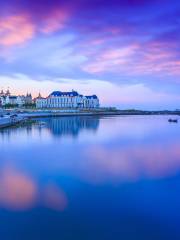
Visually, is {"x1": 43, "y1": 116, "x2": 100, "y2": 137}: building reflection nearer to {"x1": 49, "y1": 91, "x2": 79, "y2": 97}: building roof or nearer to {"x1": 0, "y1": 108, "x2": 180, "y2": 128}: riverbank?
{"x1": 0, "y1": 108, "x2": 180, "y2": 128}: riverbank

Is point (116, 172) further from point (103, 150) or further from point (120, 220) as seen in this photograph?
point (103, 150)

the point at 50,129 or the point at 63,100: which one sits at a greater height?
the point at 63,100

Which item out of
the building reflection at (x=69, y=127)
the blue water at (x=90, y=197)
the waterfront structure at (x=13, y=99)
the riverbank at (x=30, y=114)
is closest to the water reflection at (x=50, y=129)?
the building reflection at (x=69, y=127)

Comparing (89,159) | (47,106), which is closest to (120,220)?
(89,159)

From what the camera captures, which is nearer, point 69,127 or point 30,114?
point 69,127

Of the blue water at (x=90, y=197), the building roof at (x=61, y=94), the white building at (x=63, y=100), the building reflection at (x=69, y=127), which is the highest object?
the building roof at (x=61, y=94)

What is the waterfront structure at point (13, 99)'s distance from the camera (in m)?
110

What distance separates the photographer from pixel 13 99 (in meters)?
119

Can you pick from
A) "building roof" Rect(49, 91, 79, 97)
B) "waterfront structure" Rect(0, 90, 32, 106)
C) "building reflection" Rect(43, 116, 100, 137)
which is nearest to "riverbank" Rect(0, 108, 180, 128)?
"building reflection" Rect(43, 116, 100, 137)

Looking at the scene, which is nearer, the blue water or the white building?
the blue water

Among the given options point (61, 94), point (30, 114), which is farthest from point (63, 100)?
point (30, 114)

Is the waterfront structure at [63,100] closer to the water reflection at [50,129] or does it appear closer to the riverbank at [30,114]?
the riverbank at [30,114]

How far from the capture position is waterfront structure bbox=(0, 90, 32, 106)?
11026cm

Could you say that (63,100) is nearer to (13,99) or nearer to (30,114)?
(13,99)
